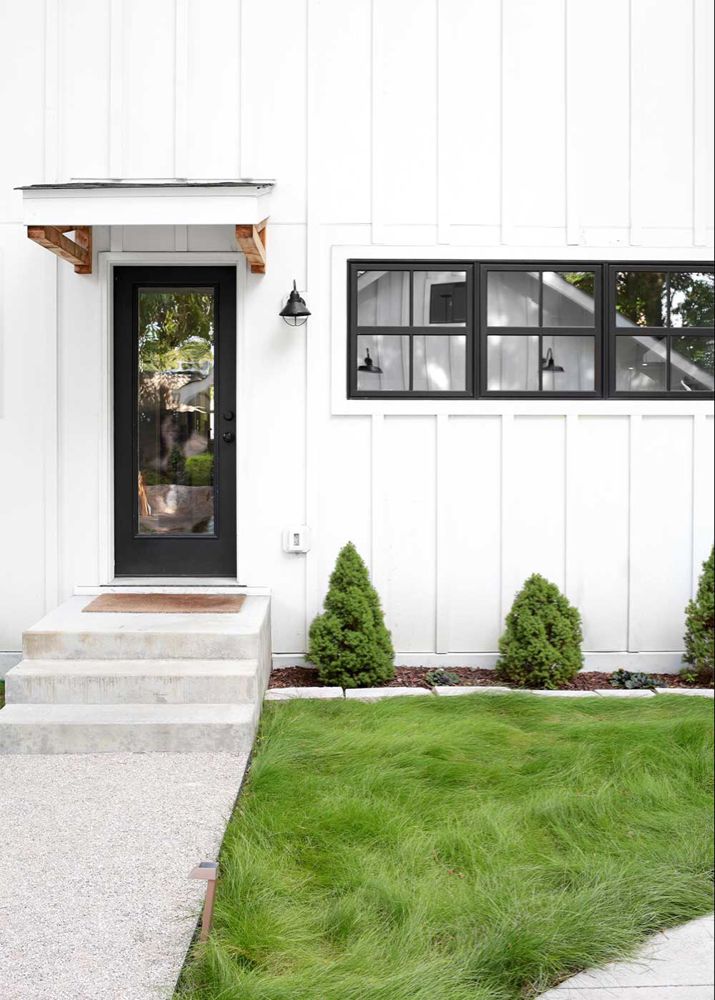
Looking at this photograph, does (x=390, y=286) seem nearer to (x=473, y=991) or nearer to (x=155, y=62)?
(x=155, y=62)

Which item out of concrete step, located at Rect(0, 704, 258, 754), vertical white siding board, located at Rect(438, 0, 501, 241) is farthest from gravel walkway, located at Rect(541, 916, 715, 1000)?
vertical white siding board, located at Rect(438, 0, 501, 241)

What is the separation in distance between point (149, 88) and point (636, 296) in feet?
9.11

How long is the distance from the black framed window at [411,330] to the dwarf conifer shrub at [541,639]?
3.76 feet

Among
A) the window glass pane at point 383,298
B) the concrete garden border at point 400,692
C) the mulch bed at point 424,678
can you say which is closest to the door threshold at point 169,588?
the mulch bed at point 424,678

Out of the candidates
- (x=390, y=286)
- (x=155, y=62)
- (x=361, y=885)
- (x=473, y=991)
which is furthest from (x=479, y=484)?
(x=473, y=991)

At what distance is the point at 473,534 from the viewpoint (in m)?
4.77

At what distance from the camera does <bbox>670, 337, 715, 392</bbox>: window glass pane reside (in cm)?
144

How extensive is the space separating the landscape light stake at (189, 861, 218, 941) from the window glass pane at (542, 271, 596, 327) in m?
3.58

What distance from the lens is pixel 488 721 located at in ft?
10.6

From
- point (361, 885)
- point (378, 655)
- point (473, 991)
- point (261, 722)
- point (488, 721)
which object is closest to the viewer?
point (473, 991)

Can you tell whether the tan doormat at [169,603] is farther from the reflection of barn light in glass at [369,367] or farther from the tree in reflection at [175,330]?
the reflection of barn light in glass at [369,367]

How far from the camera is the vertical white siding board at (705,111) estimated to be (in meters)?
0.45

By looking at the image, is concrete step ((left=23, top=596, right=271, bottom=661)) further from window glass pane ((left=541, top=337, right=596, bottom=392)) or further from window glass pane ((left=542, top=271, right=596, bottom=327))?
window glass pane ((left=542, top=271, right=596, bottom=327))

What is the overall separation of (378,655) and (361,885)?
8.85 feet
